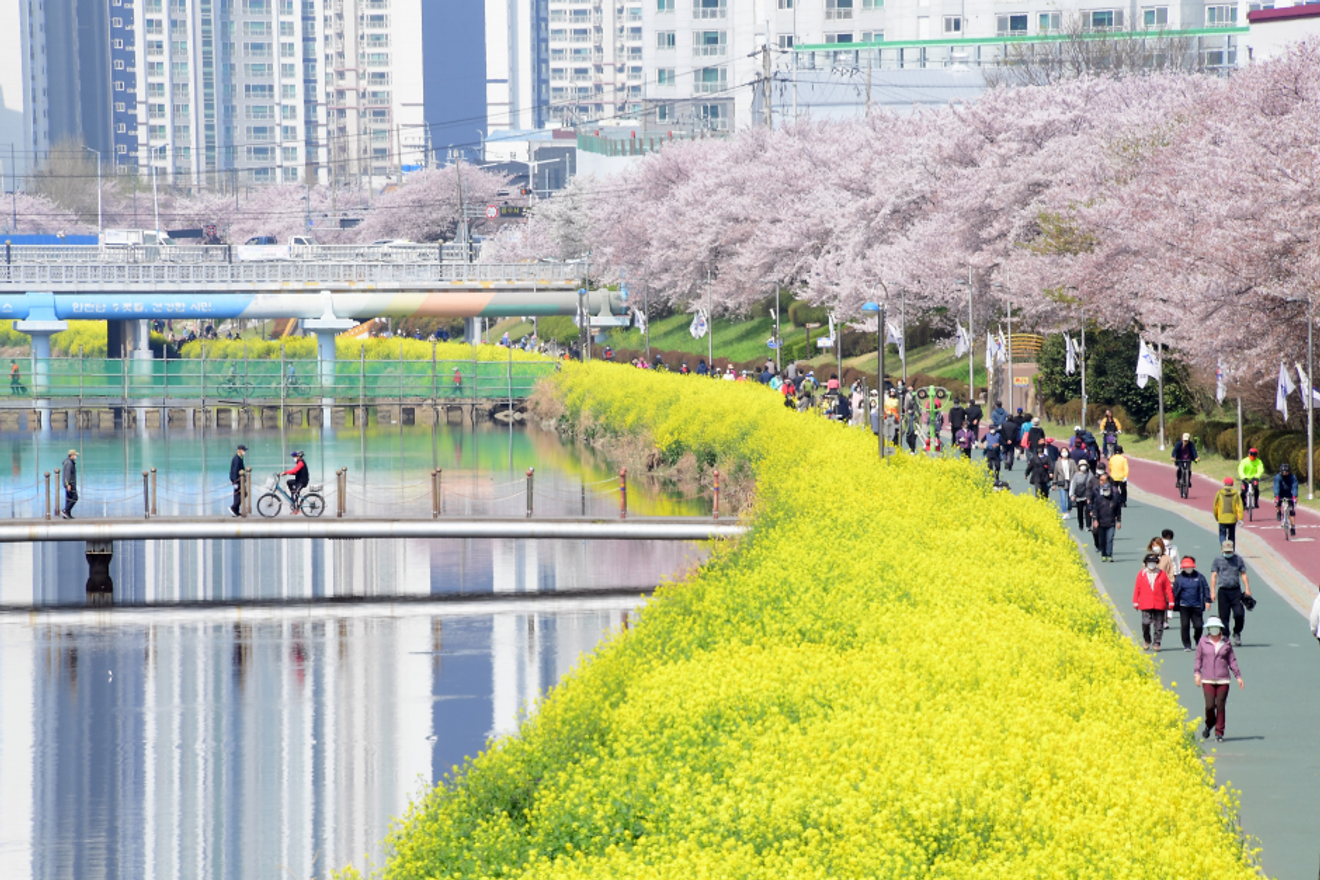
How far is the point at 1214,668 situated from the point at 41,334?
7372cm

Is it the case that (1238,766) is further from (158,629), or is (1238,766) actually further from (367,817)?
(158,629)

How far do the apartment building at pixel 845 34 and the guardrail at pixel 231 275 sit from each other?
28.2 meters

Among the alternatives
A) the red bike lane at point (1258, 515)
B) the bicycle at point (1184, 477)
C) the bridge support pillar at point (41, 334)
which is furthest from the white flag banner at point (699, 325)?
the bicycle at point (1184, 477)

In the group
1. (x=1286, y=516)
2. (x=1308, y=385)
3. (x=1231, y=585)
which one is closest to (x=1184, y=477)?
(x=1308, y=385)

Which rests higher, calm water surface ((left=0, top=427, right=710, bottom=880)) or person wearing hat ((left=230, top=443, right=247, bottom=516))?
person wearing hat ((left=230, top=443, right=247, bottom=516))

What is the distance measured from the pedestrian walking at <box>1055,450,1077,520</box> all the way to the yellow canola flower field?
1481 centimetres

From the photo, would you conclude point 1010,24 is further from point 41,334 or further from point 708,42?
point 41,334

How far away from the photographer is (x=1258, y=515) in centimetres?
3362

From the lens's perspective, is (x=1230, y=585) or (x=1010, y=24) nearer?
(x=1230, y=585)

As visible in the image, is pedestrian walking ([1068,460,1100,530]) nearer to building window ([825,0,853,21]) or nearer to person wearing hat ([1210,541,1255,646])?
person wearing hat ([1210,541,1255,646])

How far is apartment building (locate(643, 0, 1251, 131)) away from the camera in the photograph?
115 m

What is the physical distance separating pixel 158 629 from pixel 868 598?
2069 centimetres

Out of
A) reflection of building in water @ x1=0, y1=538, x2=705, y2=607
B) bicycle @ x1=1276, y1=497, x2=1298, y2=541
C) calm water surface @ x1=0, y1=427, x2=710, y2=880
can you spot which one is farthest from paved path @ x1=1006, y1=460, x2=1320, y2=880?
reflection of building in water @ x1=0, y1=538, x2=705, y2=607

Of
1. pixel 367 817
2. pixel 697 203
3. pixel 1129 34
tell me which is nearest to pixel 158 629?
pixel 367 817
